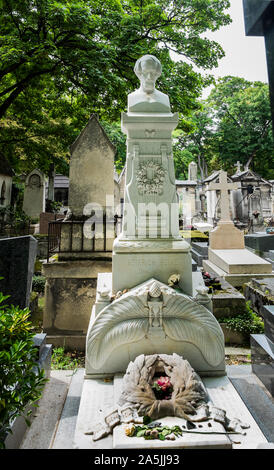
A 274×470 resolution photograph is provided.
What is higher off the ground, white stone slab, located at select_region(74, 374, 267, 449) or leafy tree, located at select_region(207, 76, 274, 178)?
leafy tree, located at select_region(207, 76, 274, 178)

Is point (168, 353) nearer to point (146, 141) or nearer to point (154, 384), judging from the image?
point (154, 384)

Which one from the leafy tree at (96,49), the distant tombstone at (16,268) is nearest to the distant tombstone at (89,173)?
the leafy tree at (96,49)

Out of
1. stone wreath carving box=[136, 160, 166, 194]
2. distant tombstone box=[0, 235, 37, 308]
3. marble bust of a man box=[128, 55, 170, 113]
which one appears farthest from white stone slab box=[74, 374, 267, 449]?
marble bust of a man box=[128, 55, 170, 113]

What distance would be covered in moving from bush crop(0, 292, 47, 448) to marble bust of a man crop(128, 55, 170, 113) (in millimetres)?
2916

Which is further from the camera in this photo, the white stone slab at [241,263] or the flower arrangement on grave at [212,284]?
the white stone slab at [241,263]

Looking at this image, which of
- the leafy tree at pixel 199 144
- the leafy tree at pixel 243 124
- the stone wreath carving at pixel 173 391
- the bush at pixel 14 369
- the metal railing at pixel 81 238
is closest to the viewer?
the bush at pixel 14 369

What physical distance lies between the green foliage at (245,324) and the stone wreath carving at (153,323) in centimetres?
187

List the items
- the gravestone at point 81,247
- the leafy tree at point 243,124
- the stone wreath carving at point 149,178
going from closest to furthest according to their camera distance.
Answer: the stone wreath carving at point 149,178
the gravestone at point 81,247
the leafy tree at point 243,124

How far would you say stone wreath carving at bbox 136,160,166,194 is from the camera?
332 centimetres

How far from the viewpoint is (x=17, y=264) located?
3082mm

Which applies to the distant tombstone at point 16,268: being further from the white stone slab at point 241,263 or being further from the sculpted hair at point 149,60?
the white stone slab at point 241,263

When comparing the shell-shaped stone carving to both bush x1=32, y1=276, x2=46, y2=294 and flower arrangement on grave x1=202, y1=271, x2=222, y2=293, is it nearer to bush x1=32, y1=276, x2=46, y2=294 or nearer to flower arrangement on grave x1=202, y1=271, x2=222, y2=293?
flower arrangement on grave x1=202, y1=271, x2=222, y2=293

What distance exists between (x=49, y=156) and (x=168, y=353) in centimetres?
1309

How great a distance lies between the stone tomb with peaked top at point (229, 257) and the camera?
22.1 feet
